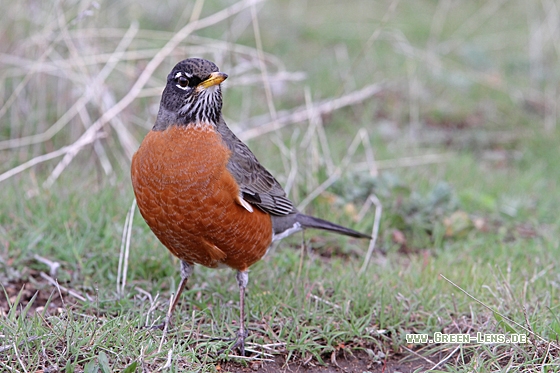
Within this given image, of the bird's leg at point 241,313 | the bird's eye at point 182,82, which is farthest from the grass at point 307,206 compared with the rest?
the bird's eye at point 182,82

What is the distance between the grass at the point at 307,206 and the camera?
358 centimetres

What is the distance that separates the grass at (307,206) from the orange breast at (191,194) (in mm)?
410

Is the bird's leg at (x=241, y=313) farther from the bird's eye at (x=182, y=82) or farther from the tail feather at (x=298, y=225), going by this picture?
the bird's eye at (x=182, y=82)

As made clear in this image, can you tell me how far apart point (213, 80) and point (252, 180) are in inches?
25.8

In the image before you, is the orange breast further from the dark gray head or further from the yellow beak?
the yellow beak

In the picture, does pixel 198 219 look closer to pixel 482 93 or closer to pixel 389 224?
pixel 389 224

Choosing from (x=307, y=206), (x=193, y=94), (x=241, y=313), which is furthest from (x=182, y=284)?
(x=307, y=206)

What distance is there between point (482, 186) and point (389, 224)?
4.27ft

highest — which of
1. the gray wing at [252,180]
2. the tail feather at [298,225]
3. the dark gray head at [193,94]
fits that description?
the dark gray head at [193,94]

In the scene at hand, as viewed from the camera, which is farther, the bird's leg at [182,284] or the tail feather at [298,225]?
the tail feather at [298,225]

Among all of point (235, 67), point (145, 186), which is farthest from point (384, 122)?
point (145, 186)

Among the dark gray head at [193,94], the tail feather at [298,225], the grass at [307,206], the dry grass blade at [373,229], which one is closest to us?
the grass at [307,206]

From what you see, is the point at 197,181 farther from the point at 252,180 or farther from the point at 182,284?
the point at 182,284

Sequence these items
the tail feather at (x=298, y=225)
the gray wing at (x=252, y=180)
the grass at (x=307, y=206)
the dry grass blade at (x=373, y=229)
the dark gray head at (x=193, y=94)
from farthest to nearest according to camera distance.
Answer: the dry grass blade at (x=373, y=229), the tail feather at (x=298, y=225), the gray wing at (x=252, y=180), the dark gray head at (x=193, y=94), the grass at (x=307, y=206)
